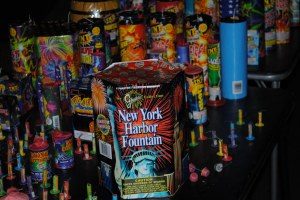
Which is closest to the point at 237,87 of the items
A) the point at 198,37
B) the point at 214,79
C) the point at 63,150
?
the point at 214,79

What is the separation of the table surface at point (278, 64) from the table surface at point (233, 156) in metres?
0.20

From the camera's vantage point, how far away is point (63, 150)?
1419 mm

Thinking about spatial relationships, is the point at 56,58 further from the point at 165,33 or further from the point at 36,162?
the point at 36,162

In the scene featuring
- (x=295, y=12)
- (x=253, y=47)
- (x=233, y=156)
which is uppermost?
Result: (x=295, y=12)

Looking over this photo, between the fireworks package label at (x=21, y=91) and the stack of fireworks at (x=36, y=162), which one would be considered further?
the fireworks package label at (x=21, y=91)

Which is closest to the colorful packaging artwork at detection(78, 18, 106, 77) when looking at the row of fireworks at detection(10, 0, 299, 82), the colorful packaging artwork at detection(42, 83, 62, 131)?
the row of fireworks at detection(10, 0, 299, 82)

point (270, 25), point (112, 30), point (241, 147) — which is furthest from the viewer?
point (270, 25)

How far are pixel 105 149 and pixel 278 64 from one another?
3.57ft

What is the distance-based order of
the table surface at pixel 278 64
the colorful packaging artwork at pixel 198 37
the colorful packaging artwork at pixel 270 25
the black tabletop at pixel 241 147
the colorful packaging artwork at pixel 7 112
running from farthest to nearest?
the colorful packaging artwork at pixel 270 25, the table surface at pixel 278 64, the colorful packaging artwork at pixel 198 37, the colorful packaging artwork at pixel 7 112, the black tabletop at pixel 241 147

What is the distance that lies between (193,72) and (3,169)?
599mm

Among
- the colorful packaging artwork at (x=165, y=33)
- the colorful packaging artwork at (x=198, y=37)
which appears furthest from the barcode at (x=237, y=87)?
the colorful packaging artwork at (x=165, y=33)

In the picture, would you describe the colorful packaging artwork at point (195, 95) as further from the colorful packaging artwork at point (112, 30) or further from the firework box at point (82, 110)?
the colorful packaging artwork at point (112, 30)

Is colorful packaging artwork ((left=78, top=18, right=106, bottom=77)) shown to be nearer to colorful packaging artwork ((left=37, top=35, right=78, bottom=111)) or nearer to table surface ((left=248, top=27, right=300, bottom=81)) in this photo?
colorful packaging artwork ((left=37, top=35, right=78, bottom=111))

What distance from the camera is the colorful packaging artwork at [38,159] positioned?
1.36 metres
